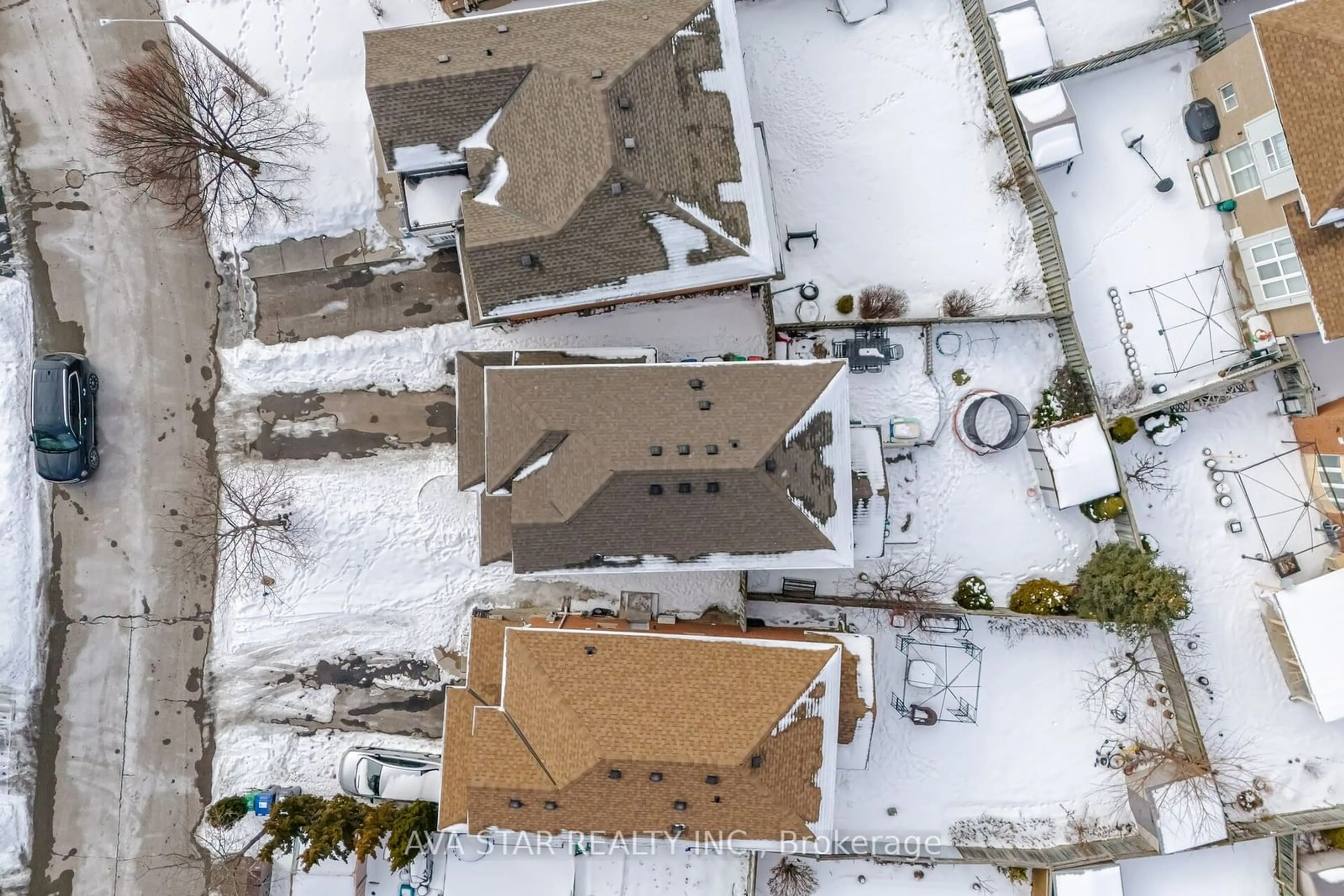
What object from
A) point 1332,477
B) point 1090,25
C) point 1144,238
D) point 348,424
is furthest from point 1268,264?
point 348,424

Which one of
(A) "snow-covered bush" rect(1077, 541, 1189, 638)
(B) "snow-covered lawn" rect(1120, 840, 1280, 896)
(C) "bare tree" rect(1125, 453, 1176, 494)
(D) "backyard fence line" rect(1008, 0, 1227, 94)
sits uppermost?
(D) "backyard fence line" rect(1008, 0, 1227, 94)

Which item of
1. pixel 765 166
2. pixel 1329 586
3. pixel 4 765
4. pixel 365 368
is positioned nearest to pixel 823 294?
pixel 765 166

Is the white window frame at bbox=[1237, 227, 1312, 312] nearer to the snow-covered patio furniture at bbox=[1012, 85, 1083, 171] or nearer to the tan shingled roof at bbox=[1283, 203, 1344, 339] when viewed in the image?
the tan shingled roof at bbox=[1283, 203, 1344, 339]

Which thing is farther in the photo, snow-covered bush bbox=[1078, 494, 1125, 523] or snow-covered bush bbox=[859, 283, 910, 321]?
snow-covered bush bbox=[859, 283, 910, 321]

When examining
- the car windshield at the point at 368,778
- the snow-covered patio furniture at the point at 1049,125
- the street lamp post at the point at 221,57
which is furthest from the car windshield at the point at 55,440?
the snow-covered patio furniture at the point at 1049,125

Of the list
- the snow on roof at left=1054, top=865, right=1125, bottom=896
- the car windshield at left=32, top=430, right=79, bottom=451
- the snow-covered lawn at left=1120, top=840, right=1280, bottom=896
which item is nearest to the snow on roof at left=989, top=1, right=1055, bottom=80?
the snow on roof at left=1054, top=865, right=1125, bottom=896
